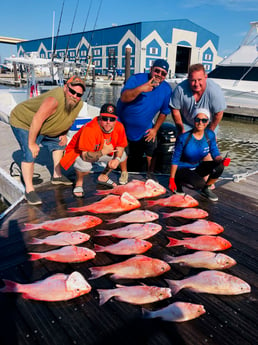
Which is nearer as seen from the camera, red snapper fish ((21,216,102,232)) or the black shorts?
red snapper fish ((21,216,102,232))

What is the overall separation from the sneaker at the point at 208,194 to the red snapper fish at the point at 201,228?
39.1 inches

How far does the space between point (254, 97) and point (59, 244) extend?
1943 centimetres

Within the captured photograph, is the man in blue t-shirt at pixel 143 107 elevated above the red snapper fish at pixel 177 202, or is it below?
above

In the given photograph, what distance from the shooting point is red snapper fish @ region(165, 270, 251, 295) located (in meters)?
2.42

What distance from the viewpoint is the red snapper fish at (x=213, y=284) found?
2418mm

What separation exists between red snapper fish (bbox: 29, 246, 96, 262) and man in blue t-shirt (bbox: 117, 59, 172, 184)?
7.46ft

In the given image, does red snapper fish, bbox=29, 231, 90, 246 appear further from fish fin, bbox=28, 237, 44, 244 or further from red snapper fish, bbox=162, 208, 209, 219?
red snapper fish, bbox=162, 208, 209, 219

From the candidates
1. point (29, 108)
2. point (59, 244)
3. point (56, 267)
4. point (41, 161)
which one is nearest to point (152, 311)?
point (56, 267)

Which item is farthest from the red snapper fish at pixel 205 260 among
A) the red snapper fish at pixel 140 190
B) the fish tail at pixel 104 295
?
the red snapper fish at pixel 140 190

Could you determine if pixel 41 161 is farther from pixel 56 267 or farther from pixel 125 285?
pixel 125 285

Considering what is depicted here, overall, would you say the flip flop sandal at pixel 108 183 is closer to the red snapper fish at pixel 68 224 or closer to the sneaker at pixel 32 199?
the sneaker at pixel 32 199

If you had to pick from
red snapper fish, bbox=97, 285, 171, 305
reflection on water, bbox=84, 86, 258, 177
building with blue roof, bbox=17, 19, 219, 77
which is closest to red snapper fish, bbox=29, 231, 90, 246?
red snapper fish, bbox=97, 285, 171, 305

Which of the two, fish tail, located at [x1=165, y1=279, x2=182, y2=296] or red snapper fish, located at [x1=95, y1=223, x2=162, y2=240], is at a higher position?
red snapper fish, located at [x1=95, y1=223, x2=162, y2=240]

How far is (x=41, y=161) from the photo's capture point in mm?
7090
